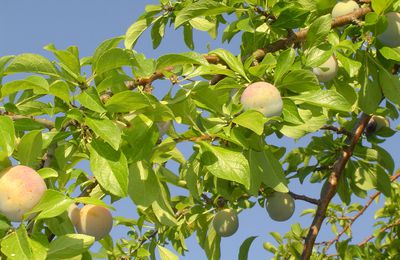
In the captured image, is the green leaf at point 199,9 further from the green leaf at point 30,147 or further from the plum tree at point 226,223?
the plum tree at point 226,223

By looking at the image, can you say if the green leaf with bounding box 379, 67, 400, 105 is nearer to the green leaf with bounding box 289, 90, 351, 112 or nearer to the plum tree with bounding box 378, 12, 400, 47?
the plum tree with bounding box 378, 12, 400, 47

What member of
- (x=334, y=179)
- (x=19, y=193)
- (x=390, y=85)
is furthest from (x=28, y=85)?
(x=334, y=179)

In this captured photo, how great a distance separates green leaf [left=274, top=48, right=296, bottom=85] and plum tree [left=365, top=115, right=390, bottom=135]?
1512 millimetres

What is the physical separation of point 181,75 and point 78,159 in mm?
450

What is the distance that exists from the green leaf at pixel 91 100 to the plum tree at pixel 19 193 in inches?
9.3

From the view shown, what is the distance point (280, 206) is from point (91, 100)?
4.91 feet

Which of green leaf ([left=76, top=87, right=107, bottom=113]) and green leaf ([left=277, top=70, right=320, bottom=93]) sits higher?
green leaf ([left=76, top=87, right=107, bottom=113])

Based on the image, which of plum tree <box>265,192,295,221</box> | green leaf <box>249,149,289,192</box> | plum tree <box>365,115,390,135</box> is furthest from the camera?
plum tree <box>365,115,390,135</box>

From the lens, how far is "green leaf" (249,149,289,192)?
223 centimetres

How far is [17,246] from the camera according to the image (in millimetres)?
1547

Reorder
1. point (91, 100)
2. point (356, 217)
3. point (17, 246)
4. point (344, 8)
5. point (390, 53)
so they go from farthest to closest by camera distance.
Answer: point (356, 217) → point (344, 8) → point (390, 53) → point (91, 100) → point (17, 246)

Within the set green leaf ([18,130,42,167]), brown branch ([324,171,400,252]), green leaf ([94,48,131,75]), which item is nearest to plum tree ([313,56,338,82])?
green leaf ([94,48,131,75])

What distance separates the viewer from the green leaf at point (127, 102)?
5.52 feet

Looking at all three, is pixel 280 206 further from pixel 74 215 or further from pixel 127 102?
pixel 127 102
